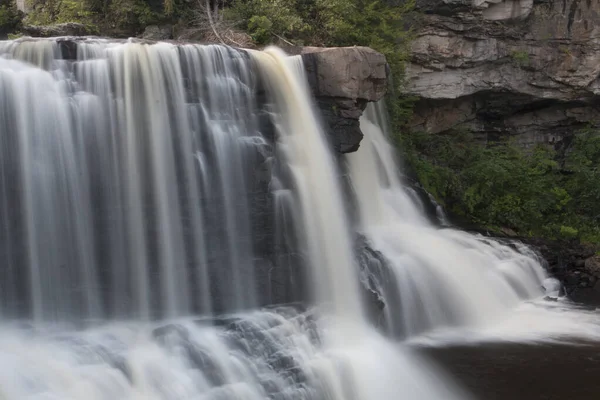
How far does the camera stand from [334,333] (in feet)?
27.0

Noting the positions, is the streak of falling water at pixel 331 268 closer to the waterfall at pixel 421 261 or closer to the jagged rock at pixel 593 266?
the waterfall at pixel 421 261

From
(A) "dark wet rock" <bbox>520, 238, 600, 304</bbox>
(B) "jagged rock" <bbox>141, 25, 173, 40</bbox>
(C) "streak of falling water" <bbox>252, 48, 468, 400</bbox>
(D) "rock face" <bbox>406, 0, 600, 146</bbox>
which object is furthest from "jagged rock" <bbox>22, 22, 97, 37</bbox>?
(A) "dark wet rock" <bbox>520, 238, 600, 304</bbox>

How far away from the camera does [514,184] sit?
48.7 feet

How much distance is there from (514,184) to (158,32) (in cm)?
897

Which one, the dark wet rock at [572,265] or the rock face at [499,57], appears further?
the rock face at [499,57]

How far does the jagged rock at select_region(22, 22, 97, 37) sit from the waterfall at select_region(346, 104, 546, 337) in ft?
19.7

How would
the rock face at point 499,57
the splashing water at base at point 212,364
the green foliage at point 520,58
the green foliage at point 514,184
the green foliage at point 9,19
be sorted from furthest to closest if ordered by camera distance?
the green foliage at point 520,58, the rock face at point 499,57, the green foliage at point 514,184, the green foliage at point 9,19, the splashing water at base at point 212,364

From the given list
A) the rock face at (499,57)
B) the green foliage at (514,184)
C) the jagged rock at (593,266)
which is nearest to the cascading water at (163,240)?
the jagged rock at (593,266)

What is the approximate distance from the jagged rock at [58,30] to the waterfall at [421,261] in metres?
6.02

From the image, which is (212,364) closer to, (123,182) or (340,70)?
(123,182)

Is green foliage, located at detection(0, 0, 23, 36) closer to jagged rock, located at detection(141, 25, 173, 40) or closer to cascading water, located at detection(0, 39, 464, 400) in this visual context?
jagged rock, located at detection(141, 25, 173, 40)

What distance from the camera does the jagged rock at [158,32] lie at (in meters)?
13.3

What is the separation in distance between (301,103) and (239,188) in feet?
6.46

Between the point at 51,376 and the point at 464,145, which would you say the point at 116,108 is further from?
the point at 464,145
